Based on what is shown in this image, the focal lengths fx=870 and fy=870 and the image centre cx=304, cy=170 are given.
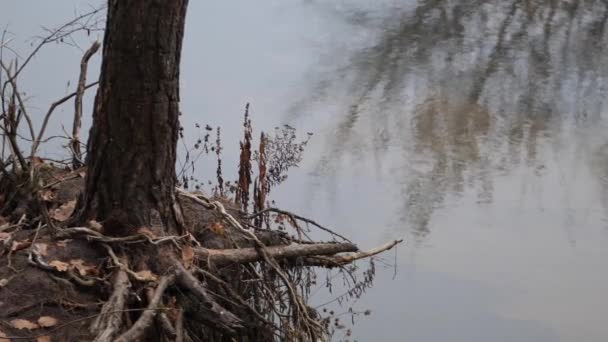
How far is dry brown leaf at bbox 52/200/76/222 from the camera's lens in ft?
10.4

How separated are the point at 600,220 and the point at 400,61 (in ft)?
7.12

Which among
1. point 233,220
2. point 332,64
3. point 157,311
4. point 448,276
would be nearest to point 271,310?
point 233,220

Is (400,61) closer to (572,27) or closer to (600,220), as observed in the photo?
(572,27)

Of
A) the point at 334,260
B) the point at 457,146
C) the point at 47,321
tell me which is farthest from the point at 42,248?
the point at 457,146

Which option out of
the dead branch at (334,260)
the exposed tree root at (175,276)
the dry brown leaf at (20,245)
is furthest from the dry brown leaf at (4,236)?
the dead branch at (334,260)

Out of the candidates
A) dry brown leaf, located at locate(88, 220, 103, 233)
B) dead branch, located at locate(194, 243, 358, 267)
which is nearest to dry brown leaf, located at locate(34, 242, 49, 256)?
dry brown leaf, located at locate(88, 220, 103, 233)

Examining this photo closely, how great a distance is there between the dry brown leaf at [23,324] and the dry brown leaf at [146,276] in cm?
39

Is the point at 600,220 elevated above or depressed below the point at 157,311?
above

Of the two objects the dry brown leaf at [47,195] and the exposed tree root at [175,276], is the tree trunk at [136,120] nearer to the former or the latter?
the exposed tree root at [175,276]

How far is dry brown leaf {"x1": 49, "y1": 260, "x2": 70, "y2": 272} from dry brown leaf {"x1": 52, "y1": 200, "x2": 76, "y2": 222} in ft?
1.04

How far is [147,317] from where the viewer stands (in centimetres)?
275

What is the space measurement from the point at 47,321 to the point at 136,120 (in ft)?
2.27

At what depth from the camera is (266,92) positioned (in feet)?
20.1

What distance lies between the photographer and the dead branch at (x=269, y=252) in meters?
3.13
